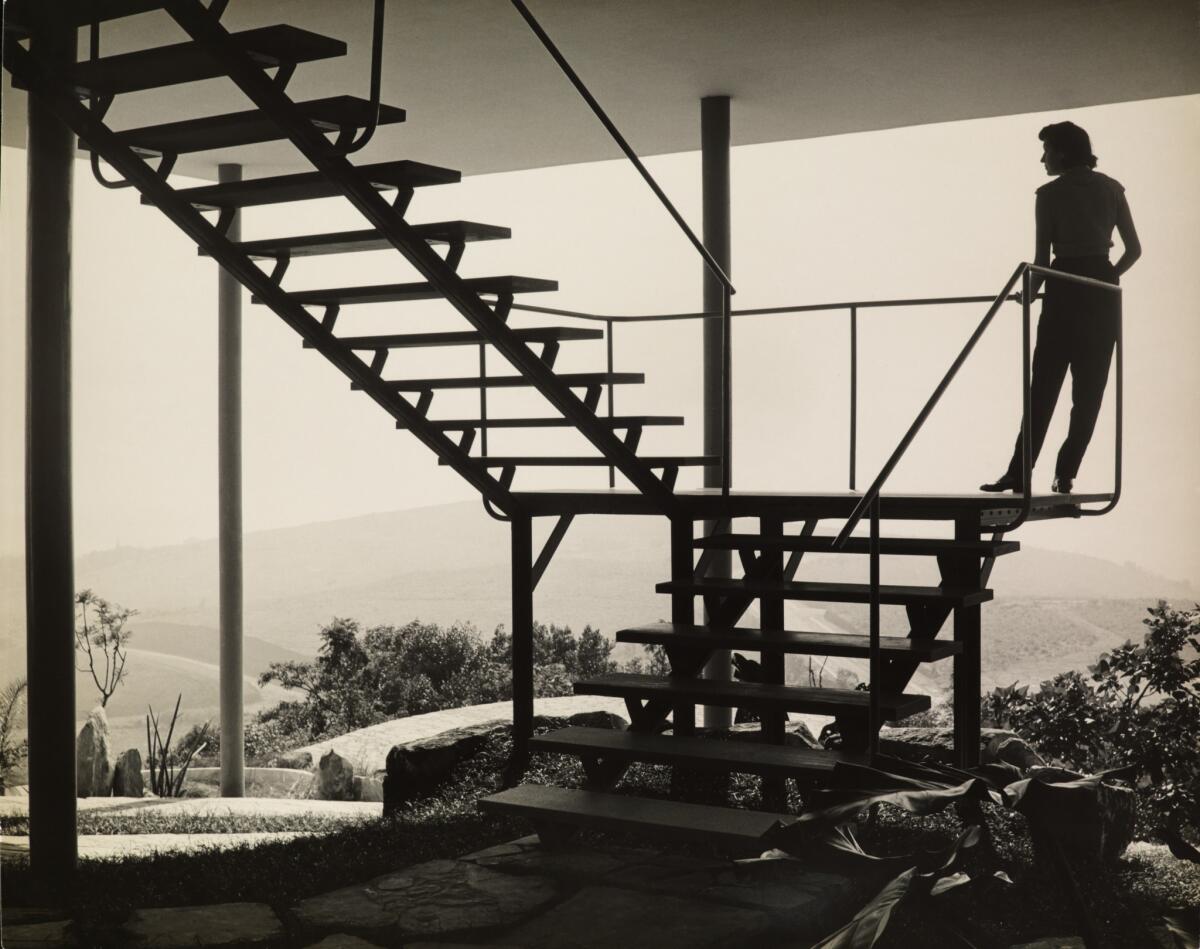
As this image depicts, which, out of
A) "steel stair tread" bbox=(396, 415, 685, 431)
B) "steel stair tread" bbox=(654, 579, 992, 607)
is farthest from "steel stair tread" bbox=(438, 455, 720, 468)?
"steel stair tread" bbox=(654, 579, 992, 607)

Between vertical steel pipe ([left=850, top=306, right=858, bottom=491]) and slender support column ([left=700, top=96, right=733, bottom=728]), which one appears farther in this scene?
slender support column ([left=700, top=96, right=733, bottom=728])

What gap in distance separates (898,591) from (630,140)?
14.1 feet

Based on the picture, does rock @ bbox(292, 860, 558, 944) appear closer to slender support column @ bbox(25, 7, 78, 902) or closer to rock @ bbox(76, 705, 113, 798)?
slender support column @ bbox(25, 7, 78, 902)

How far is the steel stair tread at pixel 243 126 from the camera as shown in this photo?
4.52m

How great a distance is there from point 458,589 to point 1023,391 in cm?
1057

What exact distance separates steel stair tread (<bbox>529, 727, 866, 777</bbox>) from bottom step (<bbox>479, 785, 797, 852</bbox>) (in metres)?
0.18

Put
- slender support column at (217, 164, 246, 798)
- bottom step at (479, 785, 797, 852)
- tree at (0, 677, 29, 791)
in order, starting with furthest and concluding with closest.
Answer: tree at (0, 677, 29, 791), slender support column at (217, 164, 246, 798), bottom step at (479, 785, 797, 852)

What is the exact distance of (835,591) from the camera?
5.52 meters

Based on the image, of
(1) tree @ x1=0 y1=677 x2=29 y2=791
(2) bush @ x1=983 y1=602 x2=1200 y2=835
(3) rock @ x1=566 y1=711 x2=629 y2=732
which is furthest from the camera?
(1) tree @ x1=0 y1=677 x2=29 y2=791

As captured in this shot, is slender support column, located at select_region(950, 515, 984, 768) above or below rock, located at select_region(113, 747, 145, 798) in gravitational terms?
above

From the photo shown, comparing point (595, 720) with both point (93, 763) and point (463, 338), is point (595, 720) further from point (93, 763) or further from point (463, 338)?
point (93, 763)

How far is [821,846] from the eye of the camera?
277 centimetres

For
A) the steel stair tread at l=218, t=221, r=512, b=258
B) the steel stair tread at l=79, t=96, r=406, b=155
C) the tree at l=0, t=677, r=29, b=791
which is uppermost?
the steel stair tread at l=79, t=96, r=406, b=155

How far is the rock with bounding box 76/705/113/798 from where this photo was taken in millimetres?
9680
